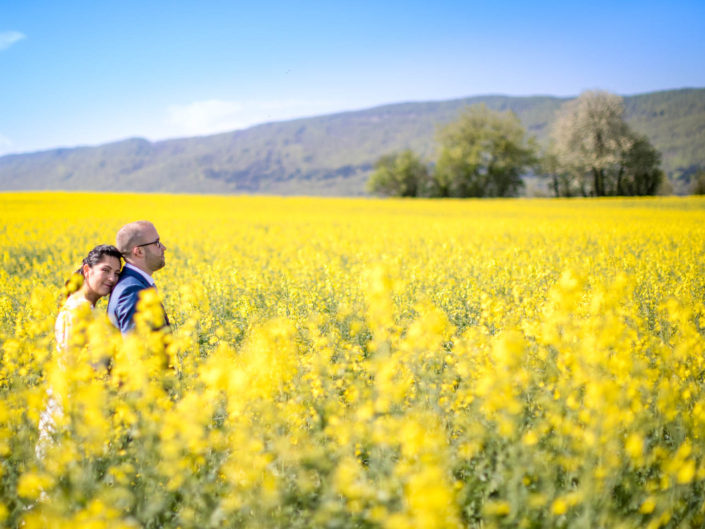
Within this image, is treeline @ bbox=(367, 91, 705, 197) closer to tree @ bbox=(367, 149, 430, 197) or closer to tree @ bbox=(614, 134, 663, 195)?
tree @ bbox=(614, 134, 663, 195)

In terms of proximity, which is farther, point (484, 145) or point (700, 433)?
point (484, 145)

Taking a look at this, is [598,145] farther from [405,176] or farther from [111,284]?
[111,284]

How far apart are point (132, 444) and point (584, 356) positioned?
3.22 meters

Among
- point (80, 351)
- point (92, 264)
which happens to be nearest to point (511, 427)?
point (80, 351)

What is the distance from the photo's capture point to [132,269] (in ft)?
12.5

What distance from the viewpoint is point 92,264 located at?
140 inches

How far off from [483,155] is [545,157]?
8.05 metres

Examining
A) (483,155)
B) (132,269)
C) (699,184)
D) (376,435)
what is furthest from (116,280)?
(699,184)

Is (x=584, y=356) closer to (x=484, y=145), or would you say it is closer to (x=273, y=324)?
(x=273, y=324)

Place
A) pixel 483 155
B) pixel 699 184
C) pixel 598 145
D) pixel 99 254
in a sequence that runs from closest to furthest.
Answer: pixel 99 254
pixel 598 145
pixel 483 155
pixel 699 184

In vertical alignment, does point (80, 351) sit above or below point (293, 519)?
above

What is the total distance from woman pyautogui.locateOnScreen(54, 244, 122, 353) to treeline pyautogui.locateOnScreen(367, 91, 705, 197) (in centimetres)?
5291

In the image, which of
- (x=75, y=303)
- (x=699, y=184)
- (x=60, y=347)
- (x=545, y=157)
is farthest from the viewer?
(x=699, y=184)

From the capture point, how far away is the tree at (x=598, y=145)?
47.6m
